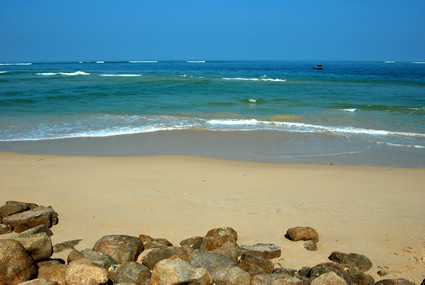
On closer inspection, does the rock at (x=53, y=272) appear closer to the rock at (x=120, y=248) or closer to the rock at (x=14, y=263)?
the rock at (x=14, y=263)

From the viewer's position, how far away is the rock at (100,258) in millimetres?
4715

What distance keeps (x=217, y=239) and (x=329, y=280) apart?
5.23 ft

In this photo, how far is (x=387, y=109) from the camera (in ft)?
68.8

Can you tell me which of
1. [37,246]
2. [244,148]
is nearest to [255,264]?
[37,246]

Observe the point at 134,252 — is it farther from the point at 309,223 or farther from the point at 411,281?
the point at 411,281

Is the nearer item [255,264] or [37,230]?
[255,264]

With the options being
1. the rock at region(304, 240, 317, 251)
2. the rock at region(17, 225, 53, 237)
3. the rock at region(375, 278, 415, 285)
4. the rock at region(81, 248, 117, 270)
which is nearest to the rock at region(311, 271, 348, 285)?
the rock at region(375, 278, 415, 285)

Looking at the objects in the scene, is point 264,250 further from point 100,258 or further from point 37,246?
point 37,246

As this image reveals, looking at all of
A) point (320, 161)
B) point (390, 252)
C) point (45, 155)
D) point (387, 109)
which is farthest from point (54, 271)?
point (387, 109)

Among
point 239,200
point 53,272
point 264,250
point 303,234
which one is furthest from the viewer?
point 239,200

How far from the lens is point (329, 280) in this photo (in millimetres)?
4207

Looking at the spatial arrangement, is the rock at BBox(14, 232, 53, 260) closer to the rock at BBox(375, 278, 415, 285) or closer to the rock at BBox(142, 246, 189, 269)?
the rock at BBox(142, 246, 189, 269)

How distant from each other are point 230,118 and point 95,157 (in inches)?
319

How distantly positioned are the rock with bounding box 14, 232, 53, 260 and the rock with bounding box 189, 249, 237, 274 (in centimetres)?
157
